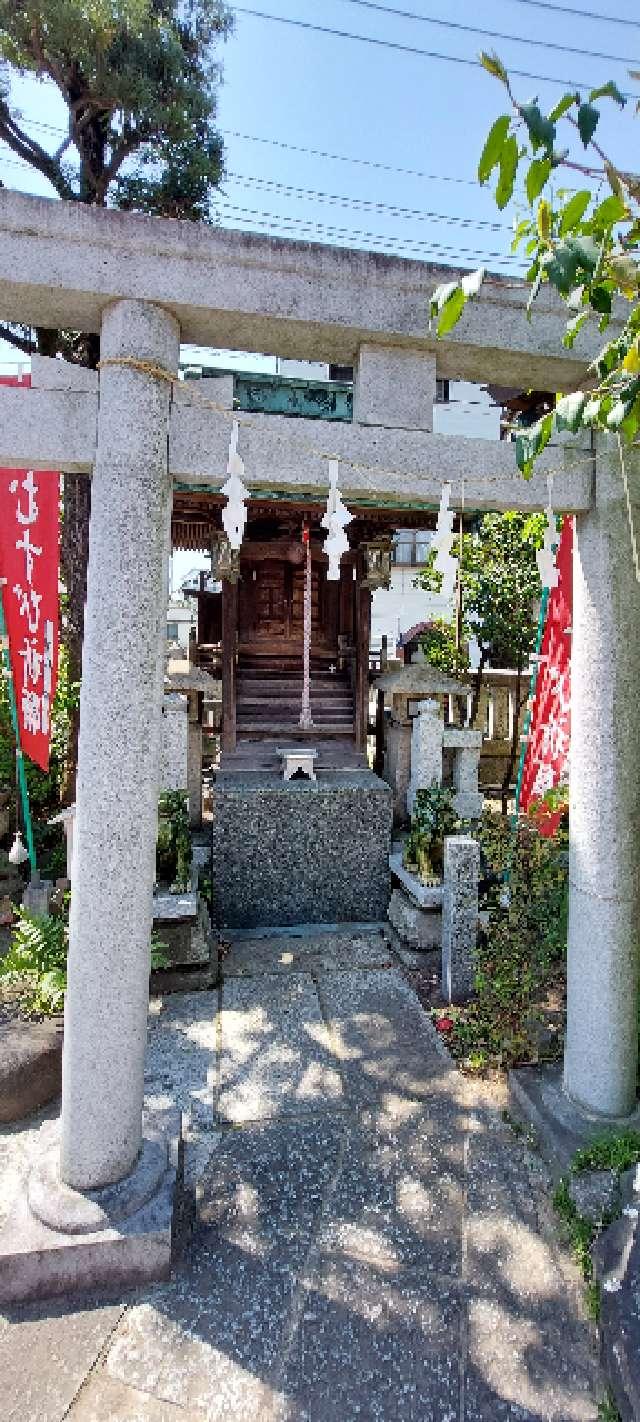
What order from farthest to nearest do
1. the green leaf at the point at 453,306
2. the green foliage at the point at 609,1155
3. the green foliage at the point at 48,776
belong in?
the green foliage at the point at 48,776, the green foliage at the point at 609,1155, the green leaf at the point at 453,306

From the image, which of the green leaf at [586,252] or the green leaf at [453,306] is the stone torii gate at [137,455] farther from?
the green leaf at [586,252]

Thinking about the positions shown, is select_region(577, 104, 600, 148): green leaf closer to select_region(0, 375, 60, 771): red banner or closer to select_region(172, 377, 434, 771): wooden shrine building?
select_region(0, 375, 60, 771): red banner

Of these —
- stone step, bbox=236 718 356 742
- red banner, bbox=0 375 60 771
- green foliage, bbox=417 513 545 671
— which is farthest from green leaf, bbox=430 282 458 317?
green foliage, bbox=417 513 545 671

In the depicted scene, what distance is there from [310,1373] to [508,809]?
8.48 m

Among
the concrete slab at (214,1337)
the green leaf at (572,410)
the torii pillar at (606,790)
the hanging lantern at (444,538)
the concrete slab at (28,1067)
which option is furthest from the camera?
the concrete slab at (28,1067)

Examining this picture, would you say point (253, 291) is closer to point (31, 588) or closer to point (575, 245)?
point (575, 245)

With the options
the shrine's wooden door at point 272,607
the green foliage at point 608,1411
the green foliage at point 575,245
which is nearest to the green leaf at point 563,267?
the green foliage at point 575,245

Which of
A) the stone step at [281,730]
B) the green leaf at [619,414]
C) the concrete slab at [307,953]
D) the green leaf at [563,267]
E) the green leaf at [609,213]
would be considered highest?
the green leaf at [609,213]

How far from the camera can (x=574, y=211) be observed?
2.23m

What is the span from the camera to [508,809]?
10719mm

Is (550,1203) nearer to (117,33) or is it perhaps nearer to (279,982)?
(279,982)

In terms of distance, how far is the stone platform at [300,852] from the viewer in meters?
7.75

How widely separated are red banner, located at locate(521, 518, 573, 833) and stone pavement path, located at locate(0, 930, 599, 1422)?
219cm

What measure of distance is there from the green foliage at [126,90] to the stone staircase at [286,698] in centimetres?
587
